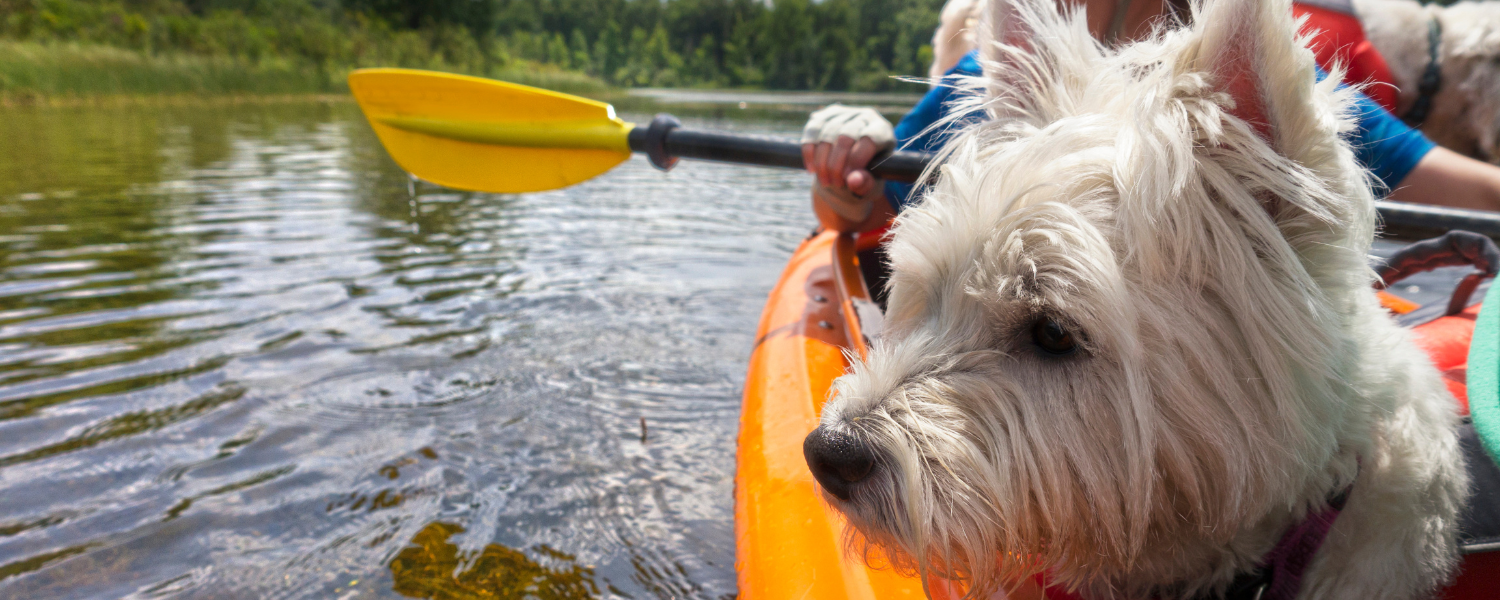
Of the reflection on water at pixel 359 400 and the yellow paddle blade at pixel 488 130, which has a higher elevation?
the yellow paddle blade at pixel 488 130

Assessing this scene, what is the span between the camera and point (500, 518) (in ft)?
9.84

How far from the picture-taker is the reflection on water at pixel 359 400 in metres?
2.71

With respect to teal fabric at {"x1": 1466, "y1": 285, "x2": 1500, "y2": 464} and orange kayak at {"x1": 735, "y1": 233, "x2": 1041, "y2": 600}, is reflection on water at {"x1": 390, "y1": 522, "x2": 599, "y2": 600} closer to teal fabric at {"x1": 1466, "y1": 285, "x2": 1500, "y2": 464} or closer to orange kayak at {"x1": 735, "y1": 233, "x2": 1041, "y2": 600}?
orange kayak at {"x1": 735, "y1": 233, "x2": 1041, "y2": 600}

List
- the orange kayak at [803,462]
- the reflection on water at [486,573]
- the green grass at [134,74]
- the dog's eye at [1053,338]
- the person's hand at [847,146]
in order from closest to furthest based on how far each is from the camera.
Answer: the dog's eye at [1053,338] < the orange kayak at [803,462] < the reflection on water at [486,573] < the person's hand at [847,146] < the green grass at [134,74]

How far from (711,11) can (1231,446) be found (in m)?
112

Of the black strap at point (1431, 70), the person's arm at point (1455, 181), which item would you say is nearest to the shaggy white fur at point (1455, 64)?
the black strap at point (1431, 70)

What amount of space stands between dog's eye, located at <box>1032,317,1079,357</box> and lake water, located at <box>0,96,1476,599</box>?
1.78 meters

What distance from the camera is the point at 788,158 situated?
338cm

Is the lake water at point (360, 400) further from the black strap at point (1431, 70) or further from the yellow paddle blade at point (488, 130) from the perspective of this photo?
the black strap at point (1431, 70)

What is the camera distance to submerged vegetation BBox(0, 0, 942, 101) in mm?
22453

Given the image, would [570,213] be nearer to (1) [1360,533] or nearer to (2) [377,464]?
(2) [377,464]

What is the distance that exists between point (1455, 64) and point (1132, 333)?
350 centimetres

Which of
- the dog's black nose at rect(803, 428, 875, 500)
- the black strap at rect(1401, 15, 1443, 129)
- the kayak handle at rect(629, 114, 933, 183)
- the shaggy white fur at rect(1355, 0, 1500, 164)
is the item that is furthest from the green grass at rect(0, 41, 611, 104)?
the black strap at rect(1401, 15, 1443, 129)

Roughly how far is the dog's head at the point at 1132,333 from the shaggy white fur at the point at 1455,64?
306 cm
